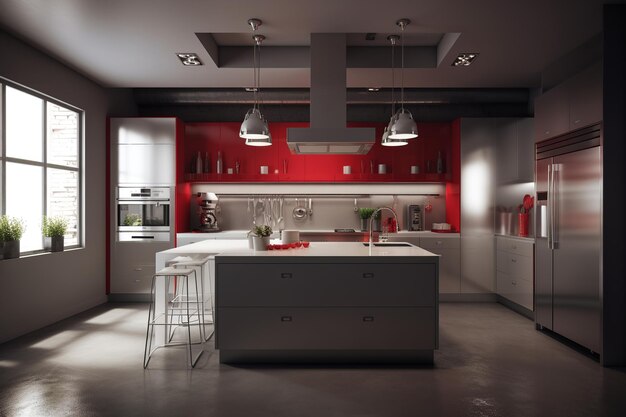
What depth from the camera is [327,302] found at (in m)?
3.64

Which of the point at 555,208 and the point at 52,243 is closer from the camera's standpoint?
the point at 555,208

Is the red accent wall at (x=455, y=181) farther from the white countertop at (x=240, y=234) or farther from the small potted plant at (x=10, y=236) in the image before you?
the small potted plant at (x=10, y=236)

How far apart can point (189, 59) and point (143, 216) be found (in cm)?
237

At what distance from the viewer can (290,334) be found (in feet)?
11.9

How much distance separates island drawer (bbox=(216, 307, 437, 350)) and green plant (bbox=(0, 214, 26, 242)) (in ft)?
7.51

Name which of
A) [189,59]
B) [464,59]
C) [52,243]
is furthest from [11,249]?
[464,59]

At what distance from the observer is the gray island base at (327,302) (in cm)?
362

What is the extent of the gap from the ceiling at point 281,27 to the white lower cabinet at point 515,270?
6.86ft

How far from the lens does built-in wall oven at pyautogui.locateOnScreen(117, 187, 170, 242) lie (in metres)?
6.17

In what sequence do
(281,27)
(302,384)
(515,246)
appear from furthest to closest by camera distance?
(515,246)
(281,27)
(302,384)

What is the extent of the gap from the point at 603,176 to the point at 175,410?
365 cm

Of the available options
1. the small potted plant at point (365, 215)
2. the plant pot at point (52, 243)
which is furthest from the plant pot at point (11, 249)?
the small potted plant at point (365, 215)

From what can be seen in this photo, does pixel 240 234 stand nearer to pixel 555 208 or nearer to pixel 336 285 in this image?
pixel 336 285

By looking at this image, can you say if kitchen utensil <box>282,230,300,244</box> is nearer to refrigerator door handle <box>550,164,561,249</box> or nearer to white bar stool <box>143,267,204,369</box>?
white bar stool <box>143,267,204,369</box>
